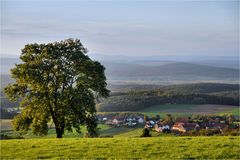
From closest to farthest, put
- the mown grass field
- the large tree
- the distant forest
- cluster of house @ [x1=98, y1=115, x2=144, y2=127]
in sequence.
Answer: the mown grass field → the large tree → cluster of house @ [x1=98, y1=115, x2=144, y2=127] → the distant forest

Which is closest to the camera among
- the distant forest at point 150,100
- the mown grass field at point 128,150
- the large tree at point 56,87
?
the mown grass field at point 128,150

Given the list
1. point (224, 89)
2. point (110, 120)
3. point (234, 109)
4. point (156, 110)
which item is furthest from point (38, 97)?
point (224, 89)

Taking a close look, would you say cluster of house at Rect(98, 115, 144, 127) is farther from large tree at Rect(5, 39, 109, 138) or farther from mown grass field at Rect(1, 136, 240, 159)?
mown grass field at Rect(1, 136, 240, 159)

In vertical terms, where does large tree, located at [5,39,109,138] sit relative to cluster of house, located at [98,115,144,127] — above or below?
above

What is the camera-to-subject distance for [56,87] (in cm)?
3008

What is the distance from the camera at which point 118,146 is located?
1823 cm

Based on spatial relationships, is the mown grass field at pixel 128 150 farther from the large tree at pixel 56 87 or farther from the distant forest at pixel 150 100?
the distant forest at pixel 150 100

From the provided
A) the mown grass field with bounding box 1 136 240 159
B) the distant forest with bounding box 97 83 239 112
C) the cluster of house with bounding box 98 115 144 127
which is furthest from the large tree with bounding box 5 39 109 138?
the distant forest with bounding box 97 83 239 112

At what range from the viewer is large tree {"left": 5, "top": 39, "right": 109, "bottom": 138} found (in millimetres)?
29578

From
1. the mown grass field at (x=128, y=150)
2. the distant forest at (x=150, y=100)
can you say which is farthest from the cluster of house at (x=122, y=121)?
the mown grass field at (x=128, y=150)

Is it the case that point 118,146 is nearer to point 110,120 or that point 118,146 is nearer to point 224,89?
point 110,120

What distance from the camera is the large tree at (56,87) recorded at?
29.6 meters

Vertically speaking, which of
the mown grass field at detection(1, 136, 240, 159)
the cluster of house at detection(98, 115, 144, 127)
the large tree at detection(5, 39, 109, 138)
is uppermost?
the large tree at detection(5, 39, 109, 138)

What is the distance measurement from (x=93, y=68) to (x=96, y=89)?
1.80m
